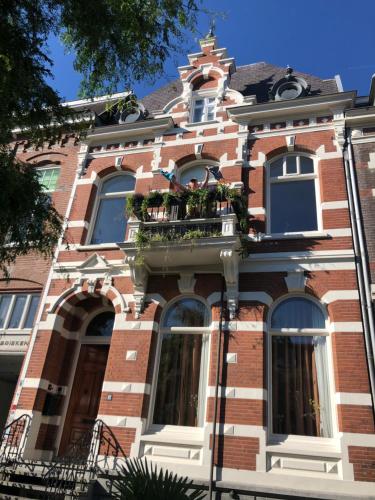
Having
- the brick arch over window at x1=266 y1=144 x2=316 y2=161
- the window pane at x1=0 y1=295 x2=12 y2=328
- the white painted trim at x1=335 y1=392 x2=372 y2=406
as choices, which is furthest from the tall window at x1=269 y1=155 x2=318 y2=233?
the window pane at x1=0 y1=295 x2=12 y2=328

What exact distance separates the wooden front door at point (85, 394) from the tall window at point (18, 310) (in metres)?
1.82

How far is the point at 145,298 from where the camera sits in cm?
1013

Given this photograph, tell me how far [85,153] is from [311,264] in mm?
8014

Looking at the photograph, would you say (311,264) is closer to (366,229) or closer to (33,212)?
(366,229)

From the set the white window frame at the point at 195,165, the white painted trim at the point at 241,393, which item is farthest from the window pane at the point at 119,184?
the white painted trim at the point at 241,393

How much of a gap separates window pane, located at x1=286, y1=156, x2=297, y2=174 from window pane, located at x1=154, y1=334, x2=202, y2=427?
17.0 feet

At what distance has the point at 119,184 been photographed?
42.2 feet

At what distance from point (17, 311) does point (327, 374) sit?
8338mm

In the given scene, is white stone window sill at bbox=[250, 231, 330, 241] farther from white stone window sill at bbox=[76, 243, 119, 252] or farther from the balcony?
white stone window sill at bbox=[76, 243, 119, 252]

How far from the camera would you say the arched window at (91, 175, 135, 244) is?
39.2 ft

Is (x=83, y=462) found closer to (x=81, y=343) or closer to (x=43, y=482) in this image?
(x=43, y=482)

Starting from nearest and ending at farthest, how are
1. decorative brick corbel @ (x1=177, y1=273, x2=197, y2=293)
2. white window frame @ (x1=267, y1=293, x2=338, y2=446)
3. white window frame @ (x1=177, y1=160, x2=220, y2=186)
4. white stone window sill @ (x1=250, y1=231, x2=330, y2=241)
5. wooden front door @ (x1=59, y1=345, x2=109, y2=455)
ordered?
white window frame @ (x1=267, y1=293, x2=338, y2=446) → white stone window sill @ (x1=250, y1=231, x2=330, y2=241) → decorative brick corbel @ (x1=177, y1=273, x2=197, y2=293) → wooden front door @ (x1=59, y1=345, x2=109, y2=455) → white window frame @ (x1=177, y1=160, x2=220, y2=186)

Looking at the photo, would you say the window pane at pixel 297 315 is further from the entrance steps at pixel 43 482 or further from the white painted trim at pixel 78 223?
the white painted trim at pixel 78 223

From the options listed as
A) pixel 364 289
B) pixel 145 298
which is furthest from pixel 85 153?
pixel 364 289
